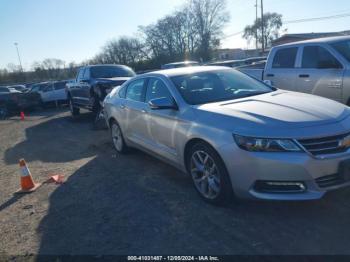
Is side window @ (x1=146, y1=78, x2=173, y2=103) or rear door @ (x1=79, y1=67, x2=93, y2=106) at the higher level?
side window @ (x1=146, y1=78, x2=173, y2=103)

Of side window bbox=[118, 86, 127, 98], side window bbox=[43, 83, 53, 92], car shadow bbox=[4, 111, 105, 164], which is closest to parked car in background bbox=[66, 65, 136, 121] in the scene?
car shadow bbox=[4, 111, 105, 164]

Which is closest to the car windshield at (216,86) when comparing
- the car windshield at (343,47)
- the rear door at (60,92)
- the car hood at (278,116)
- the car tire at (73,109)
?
the car hood at (278,116)

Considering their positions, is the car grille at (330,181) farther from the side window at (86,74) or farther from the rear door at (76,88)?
the rear door at (76,88)

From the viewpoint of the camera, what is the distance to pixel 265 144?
3279 millimetres

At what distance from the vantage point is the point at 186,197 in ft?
14.2

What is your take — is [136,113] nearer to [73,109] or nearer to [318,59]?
[318,59]

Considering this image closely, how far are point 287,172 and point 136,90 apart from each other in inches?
132

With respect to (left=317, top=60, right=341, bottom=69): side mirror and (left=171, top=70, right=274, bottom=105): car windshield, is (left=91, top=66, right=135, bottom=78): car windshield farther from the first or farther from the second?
(left=171, top=70, right=274, bottom=105): car windshield

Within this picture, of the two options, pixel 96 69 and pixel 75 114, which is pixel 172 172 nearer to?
pixel 96 69

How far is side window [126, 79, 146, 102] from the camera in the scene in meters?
5.59

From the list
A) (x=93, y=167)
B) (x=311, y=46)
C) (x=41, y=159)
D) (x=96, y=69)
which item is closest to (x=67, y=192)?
(x=93, y=167)

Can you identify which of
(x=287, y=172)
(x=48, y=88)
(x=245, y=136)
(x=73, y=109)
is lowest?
(x=73, y=109)

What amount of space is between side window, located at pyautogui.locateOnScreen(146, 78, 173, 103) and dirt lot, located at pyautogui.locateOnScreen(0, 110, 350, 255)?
4.18 ft

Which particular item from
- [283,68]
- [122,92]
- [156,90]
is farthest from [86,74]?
[156,90]
